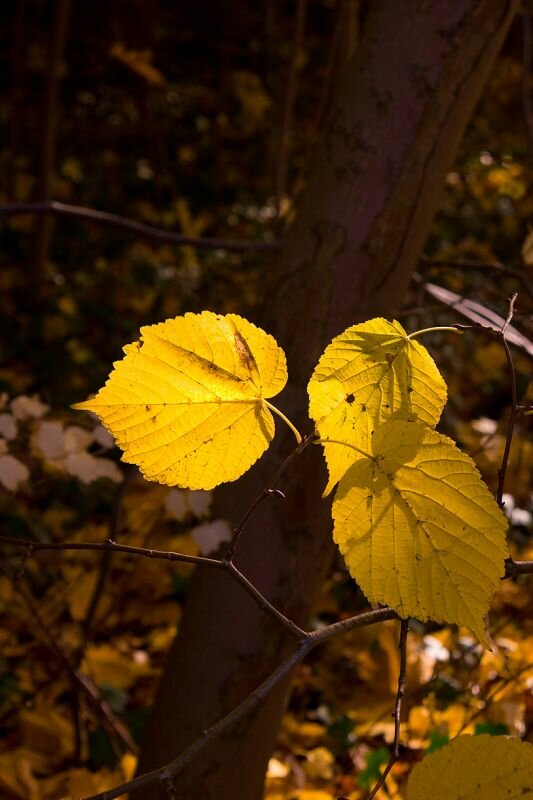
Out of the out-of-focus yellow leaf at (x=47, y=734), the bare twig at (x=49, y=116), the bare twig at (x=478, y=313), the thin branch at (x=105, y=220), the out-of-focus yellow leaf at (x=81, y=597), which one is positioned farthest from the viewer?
the bare twig at (x=49, y=116)

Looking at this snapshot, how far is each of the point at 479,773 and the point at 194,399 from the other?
0.85ft

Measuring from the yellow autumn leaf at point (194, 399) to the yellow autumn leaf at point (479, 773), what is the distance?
19 cm

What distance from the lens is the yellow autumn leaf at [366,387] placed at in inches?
19.3

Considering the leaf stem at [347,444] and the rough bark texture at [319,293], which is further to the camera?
the rough bark texture at [319,293]

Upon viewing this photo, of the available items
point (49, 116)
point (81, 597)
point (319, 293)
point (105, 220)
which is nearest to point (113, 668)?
point (81, 597)

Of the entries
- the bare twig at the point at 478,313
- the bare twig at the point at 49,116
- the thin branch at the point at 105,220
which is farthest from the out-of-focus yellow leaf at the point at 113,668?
the bare twig at the point at 49,116

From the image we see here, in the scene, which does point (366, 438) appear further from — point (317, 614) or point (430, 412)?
point (317, 614)

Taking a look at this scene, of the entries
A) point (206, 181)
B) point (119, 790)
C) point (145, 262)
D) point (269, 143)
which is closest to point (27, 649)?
point (119, 790)

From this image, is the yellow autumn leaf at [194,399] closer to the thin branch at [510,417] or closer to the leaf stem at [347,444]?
the leaf stem at [347,444]

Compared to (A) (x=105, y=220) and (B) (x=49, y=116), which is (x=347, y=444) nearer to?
(A) (x=105, y=220)

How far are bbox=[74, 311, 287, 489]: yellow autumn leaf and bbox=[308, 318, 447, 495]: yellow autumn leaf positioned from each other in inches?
1.2

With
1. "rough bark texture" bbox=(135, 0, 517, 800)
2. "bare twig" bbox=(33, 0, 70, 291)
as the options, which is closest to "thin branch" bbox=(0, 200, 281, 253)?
"rough bark texture" bbox=(135, 0, 517, 800)

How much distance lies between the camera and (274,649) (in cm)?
107

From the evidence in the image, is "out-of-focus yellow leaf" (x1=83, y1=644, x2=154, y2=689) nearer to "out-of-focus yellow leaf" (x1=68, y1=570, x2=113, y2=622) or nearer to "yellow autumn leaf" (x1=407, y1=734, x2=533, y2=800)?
"out-of-focus yellow leaf" (x1=68, y1=570, x2=113, y2=622)
